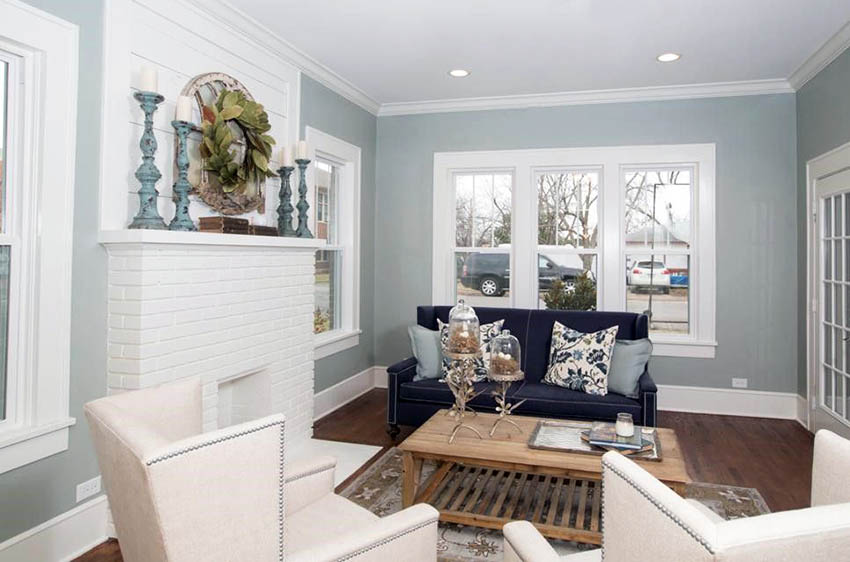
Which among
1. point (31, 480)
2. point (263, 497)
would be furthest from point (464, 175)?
point (263, 497)

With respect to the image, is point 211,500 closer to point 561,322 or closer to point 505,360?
point 505,360

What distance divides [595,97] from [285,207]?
9.63 ft

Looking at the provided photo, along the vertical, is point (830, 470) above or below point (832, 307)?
below

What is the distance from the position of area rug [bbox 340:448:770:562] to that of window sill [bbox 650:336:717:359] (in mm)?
1826

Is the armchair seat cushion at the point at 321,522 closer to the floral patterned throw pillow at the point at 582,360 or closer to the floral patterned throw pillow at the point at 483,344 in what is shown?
the floral patterned throw pillow at the point at 483,344

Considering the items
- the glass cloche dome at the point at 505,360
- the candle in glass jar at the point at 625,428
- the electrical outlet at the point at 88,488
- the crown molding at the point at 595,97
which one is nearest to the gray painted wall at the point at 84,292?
the electrical outlet at the point at 88,488

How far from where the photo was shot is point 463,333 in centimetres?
286

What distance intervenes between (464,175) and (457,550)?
3806mm

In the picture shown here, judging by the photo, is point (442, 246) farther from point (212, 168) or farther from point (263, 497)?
point (263, 497)

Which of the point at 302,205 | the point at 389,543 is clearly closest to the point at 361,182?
the point at 302,205

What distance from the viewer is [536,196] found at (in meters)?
5.40

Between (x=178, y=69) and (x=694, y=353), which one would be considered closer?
(x=178, y=69)

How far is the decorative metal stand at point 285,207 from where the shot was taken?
3.92 meters

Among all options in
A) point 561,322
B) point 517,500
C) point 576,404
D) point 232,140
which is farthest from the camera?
point 561,322
